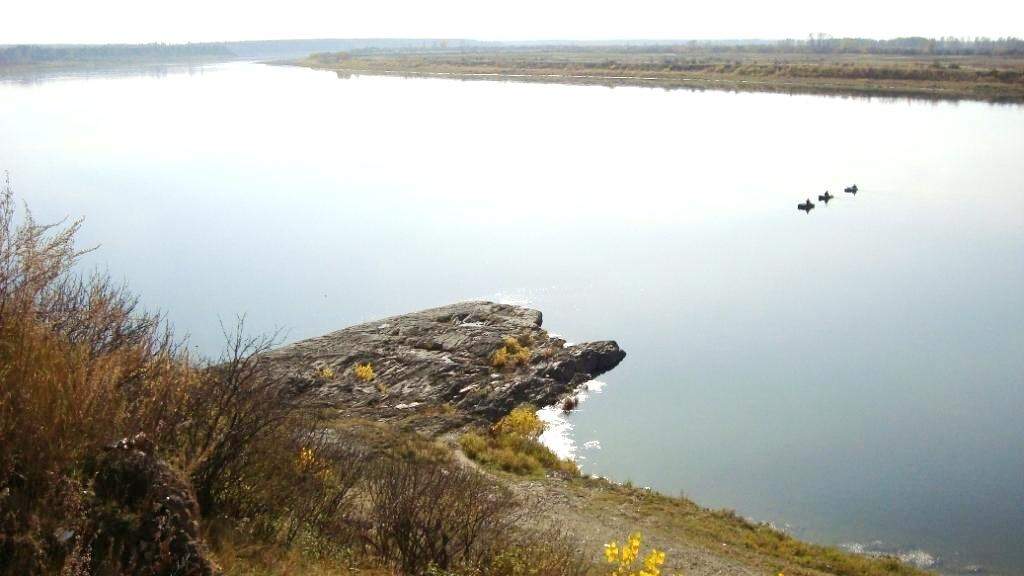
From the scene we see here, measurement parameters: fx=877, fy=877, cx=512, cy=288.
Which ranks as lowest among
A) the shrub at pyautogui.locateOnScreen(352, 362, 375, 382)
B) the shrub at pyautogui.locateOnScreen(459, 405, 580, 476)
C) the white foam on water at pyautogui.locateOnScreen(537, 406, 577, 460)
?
the white foam on water at pyautogui.locateOnScreen(537, 406, 577, 460)

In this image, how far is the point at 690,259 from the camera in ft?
86.7

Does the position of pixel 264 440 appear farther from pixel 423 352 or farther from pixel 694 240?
pixel 694 240

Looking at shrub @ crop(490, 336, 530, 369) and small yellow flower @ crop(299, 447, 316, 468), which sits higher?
small yellow flower @ crop(299, 447, 316, 468)

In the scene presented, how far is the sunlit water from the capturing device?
47.2 ft

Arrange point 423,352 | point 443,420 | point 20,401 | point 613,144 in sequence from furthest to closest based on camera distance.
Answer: point 613,144 < point 423,352 < point 443,420 < point 20,401

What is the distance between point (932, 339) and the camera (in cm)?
1991

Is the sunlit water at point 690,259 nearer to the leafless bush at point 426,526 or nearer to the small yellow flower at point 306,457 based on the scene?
the leafless bush at point 426,526

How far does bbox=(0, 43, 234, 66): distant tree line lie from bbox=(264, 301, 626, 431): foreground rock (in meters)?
115

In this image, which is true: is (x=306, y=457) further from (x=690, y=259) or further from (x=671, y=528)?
(x=690, y=259)

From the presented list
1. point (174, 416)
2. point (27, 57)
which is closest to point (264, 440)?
point (174, 416)

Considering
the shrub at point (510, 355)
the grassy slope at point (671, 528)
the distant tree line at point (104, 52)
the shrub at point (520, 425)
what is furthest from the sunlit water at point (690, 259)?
the distant tree line at point (104, 52)

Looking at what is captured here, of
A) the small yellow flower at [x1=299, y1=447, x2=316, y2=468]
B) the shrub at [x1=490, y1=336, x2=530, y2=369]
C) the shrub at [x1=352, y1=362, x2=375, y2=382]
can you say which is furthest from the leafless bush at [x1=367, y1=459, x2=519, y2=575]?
the shrub at [x1=490, y1=336, x2=530, y2=369]

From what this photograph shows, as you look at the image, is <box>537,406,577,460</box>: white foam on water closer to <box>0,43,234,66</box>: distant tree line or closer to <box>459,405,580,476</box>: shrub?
<box>459,405,580,476</box>: shrub

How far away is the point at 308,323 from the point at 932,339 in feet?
48.2
